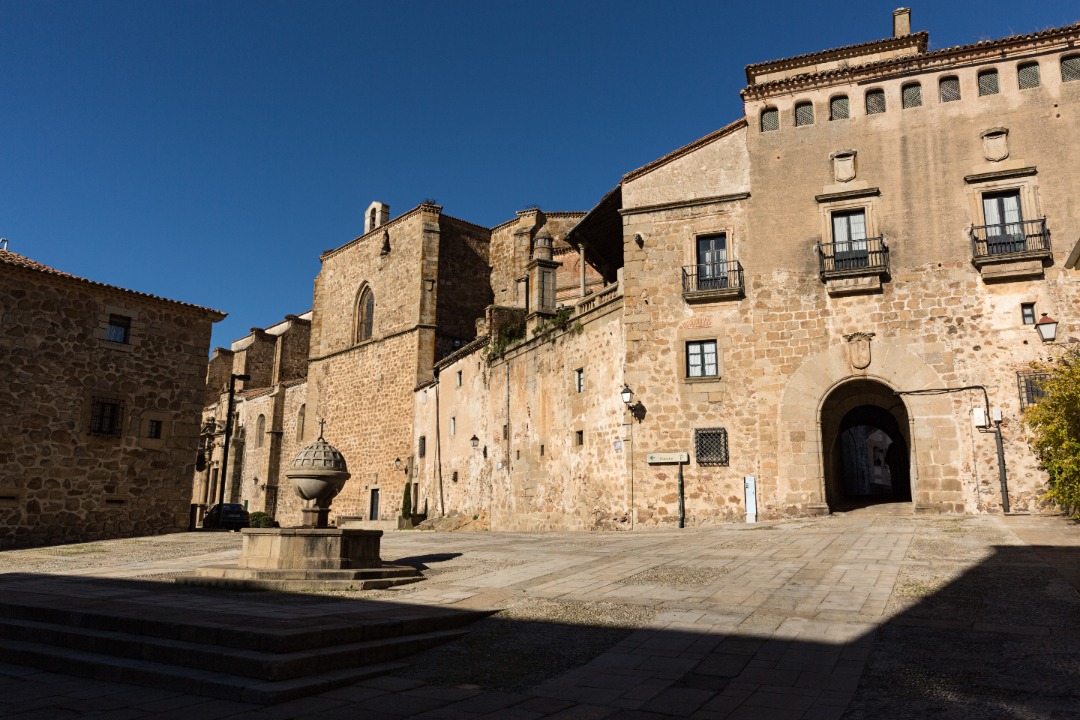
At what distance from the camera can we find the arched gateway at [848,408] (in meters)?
17.3

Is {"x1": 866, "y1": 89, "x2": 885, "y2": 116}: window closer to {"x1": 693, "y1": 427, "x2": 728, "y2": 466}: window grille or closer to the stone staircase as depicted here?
{"x1": 693, "y1": 427, "x2": 728, "y2": 466}: window grille

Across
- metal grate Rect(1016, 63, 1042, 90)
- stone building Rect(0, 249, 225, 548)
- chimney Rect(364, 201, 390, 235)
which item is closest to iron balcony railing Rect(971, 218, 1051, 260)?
metal grate Rect(1016, 63, 1042, 90)

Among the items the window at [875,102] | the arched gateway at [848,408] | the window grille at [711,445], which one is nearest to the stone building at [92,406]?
the window grille at [711,445]

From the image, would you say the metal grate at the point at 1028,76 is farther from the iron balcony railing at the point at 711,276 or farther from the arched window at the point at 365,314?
the arched window at the point at 365,314

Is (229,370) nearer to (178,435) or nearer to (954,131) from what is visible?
(178,435)

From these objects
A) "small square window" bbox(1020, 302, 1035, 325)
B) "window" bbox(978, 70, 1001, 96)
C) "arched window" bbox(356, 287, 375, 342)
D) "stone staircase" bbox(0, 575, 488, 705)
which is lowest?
"stone staircase" bbox(0, 575, 488, 705)

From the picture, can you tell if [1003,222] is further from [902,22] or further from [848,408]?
[902,22]

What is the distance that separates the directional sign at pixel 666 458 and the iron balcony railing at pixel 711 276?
4140 millimetres

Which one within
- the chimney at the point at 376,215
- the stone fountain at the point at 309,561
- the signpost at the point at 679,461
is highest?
the chimney at the point at 376,215

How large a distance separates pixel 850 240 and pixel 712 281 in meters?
3.49

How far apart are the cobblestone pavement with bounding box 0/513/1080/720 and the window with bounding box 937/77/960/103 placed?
39.5 feet

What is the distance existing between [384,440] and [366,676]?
101 feet

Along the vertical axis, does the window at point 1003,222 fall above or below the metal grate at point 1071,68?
below

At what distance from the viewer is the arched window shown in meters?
39.6
